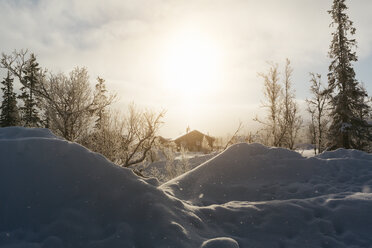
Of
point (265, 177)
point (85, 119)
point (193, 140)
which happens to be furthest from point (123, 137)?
point (193, 140)

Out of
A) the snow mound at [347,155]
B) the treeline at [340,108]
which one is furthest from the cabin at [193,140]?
the snow mound at [347,155]

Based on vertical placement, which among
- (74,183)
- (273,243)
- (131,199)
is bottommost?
(273,243)

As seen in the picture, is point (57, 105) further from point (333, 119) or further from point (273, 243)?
point (333, 119)

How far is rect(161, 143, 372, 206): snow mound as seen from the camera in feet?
19.5

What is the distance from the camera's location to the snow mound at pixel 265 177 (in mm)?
5941

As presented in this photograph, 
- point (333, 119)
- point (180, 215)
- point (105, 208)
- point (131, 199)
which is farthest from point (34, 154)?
point (333, 119)

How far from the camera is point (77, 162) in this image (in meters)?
4.11

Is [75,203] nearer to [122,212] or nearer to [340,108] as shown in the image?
[122,212]

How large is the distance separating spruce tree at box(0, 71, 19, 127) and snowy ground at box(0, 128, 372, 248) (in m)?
32.9

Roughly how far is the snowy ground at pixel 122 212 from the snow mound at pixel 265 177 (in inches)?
6.7

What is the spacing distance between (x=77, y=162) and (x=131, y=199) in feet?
3.79

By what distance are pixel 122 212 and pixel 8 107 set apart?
36.3 metres

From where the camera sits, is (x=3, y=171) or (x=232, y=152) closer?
(x=3, y=171)

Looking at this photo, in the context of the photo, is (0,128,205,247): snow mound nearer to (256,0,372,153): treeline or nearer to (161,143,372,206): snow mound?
(161,143,372,206): snow mound
